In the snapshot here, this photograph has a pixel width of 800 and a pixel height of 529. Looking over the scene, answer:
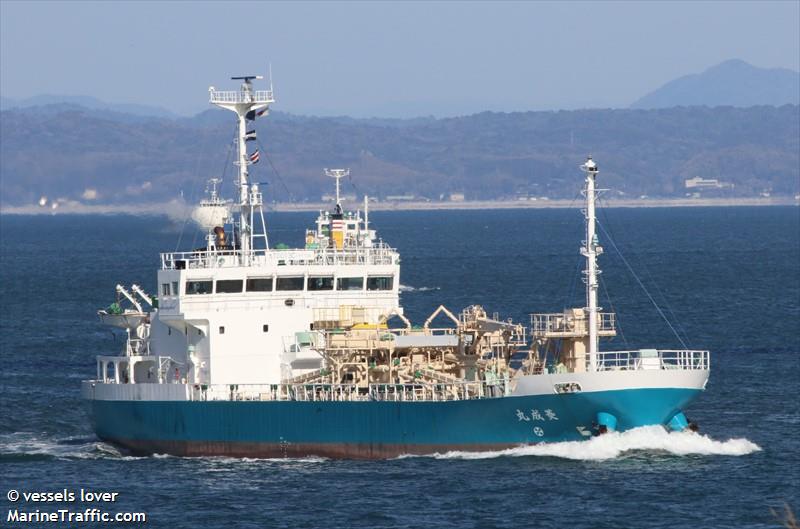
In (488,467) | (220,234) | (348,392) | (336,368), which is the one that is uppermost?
(220,234)

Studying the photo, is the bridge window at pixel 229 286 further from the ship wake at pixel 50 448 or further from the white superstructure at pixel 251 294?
the ship wake at pixel 50 448

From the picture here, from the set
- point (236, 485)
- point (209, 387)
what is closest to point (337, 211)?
point (209, 387)

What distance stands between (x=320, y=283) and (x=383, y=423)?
6.08m

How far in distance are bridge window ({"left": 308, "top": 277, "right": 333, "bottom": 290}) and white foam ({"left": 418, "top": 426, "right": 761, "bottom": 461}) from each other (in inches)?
284

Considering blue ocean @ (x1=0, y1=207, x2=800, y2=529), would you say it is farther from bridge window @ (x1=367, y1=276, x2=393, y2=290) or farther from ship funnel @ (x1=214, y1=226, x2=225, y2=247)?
ship funnel @ (x1=214, y1=226, x2=225, y2=247)

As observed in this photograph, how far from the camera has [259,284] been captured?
165 feet

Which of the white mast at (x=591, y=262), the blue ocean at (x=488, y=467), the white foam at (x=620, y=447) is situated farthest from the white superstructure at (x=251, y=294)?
the white mast at (x=591, y=262)

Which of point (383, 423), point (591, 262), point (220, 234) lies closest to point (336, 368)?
point (383, 423)

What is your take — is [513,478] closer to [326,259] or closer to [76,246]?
[326,259]

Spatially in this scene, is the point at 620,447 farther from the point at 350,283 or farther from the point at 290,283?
the point at 290,283

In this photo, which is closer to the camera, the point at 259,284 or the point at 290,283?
the point at 259,284

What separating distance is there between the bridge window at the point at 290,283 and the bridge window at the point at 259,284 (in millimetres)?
240

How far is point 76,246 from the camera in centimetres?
19138

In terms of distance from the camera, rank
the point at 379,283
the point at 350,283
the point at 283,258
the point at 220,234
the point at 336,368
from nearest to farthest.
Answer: the point at 336,368 < the point at 283,258 < the point at 350,283 < the point at 379,283 < the point at 220,234
